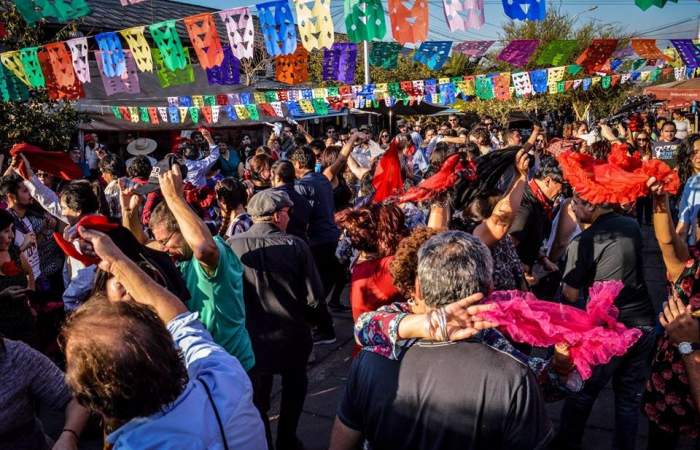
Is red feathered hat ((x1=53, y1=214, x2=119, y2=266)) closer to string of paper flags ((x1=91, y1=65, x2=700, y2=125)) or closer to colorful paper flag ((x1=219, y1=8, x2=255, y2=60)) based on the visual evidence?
colorful paper flag ((x1=219, y1=8, x2=255, y2=60))

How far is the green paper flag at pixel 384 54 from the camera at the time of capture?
39.6ft

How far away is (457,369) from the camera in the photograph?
171cm

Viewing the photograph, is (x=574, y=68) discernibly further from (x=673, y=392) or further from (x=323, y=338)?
(x=673, y=392)

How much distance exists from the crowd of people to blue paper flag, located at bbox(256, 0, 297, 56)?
2947 mm

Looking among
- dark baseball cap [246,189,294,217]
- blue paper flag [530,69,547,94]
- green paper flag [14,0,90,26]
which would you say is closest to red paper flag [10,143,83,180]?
dark baseball cap [246,189,294,217]

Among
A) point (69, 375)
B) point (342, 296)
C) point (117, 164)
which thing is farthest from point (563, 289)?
point (117, 164)

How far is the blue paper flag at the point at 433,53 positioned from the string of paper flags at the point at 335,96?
3.49 meters

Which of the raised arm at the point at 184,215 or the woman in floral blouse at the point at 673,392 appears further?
the raised arm at the point at 184,215

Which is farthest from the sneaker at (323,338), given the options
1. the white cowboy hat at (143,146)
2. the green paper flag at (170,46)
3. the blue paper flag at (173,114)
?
the blue paper flag at (173,114)

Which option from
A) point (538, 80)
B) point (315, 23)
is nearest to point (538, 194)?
point (315, 23)

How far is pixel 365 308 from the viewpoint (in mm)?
3027

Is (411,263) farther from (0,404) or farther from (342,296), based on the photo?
(342,296)

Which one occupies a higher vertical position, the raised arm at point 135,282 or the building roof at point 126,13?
the building roof at point 126,13

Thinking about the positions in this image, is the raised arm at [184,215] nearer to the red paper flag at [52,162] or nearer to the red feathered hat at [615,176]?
the red feathered hat at [615,176]
